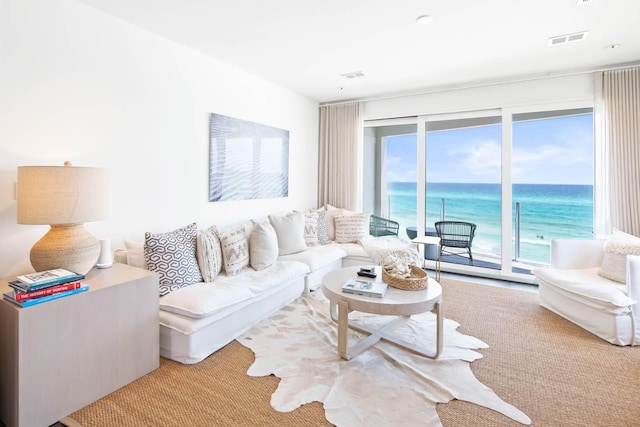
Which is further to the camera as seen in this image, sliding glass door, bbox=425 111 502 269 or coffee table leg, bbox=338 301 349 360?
sliding glass door, bbox=425 111 502 269

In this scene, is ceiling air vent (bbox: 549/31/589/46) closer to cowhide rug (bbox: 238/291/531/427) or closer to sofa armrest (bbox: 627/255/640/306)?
sofa armrest (bbox: 627/255/640/306)

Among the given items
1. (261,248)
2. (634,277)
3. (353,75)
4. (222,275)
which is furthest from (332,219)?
(634,277)

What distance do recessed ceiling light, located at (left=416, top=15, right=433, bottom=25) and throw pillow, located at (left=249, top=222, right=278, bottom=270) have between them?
231 centimetres

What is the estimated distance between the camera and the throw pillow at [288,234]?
12.6 feet

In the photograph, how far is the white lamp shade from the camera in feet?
6.21

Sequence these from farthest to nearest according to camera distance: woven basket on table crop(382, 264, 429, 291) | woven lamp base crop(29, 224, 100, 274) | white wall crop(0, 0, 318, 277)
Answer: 1. woven basket on table crop(382, 264, 429, 291)
2. white wall crop(0, 0, 318, 277)
3. woven lamp base crop(29, 224, 100, 274)

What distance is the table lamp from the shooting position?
1.89 meters

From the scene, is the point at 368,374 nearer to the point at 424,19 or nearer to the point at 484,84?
the point at 424,19

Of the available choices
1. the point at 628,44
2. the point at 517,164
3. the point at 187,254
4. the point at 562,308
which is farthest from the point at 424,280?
the point at 628,44

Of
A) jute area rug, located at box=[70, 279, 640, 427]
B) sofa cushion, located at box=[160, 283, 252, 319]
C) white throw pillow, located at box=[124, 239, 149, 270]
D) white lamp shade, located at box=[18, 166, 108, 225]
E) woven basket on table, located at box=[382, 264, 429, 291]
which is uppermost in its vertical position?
white lamp shade, located at box=[18, 166, 108, 225]

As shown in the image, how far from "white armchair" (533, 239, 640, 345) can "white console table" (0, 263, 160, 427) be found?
337 centimetres

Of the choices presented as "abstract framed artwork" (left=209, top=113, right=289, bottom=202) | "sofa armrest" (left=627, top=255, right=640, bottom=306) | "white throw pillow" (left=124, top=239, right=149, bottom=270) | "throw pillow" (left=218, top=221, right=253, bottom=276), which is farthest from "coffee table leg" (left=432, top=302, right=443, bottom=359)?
"abstract framed artwork" (left=209, top=113, right=289, bottom=202)

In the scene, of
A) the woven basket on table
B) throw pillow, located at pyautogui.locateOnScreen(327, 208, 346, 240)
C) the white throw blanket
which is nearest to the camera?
the woven basket on table

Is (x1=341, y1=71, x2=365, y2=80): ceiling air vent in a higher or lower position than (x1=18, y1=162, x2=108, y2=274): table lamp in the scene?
higher
